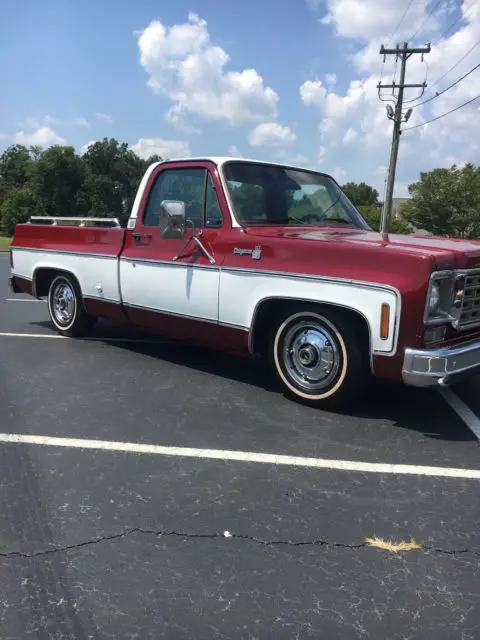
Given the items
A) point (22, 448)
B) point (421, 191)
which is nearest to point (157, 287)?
point (22, 448)

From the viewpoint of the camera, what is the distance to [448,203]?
1463 inches

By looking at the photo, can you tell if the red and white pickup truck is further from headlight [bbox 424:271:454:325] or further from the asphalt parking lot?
the asphalt parking lot

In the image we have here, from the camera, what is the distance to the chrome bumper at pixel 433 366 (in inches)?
154

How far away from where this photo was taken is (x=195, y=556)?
104 inches

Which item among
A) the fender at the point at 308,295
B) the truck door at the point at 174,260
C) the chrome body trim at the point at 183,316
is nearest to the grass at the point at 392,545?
the fender at the point at 308,295

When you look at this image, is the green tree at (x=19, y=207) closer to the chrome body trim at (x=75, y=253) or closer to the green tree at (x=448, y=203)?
the green tree at (x=448, y=203)

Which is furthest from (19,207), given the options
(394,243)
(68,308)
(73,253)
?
(394,243)

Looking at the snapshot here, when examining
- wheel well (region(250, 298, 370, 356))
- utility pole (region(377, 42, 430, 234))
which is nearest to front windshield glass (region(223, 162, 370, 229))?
wheel well (region(250, 298, 370, 356))

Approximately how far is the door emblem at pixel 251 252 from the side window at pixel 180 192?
0.60 meters

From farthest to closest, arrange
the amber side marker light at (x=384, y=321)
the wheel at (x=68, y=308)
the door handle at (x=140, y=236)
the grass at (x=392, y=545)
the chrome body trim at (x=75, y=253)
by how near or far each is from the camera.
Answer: the wheel at (x=68, y=308), the chrome body trim at (x=75, y=253), the door handle at (x=140, y=236), the amber side marker light at (x=384, y=321), the grass at (x=392, y=545)

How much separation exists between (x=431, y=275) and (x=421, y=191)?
36.6m

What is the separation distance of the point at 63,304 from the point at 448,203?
34277 mm

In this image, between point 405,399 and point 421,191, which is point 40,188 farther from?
point 405,399

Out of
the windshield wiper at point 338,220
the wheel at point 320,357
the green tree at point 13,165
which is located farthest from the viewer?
the green tree at point 13,165
